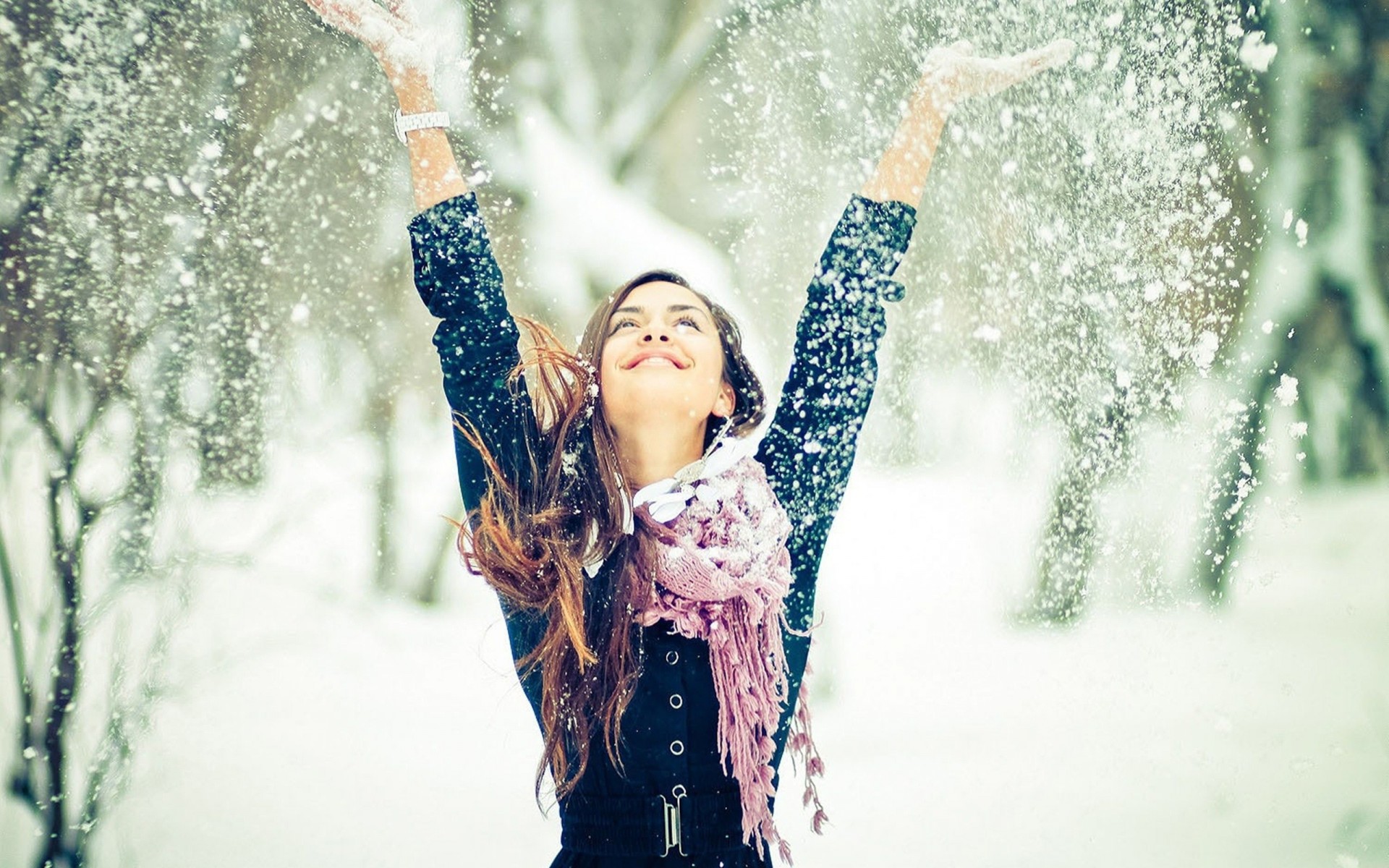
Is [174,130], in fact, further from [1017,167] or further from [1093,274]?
[1093,274]

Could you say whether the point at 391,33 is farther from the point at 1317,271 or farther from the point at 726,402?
the point at 1317,271

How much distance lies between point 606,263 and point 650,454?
4.03ft

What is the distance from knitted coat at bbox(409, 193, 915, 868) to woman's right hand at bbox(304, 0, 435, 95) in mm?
153

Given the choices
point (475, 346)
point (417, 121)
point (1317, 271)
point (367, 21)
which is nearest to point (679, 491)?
point (475, 346)

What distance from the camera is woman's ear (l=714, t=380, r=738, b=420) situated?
1221mm

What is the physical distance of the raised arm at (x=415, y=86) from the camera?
102 cm

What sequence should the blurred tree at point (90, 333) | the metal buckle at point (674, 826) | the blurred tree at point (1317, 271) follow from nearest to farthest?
the metal buckle at point (674, 826) < the blurred tree at point (90, 333) < the blurred tree at point (1317, 271)

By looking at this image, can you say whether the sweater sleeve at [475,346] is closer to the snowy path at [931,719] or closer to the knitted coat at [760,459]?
the knitted coat at [760,459]

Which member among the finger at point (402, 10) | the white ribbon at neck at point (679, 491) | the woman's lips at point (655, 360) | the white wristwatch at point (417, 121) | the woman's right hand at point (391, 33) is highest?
the finger at point (402, 10)

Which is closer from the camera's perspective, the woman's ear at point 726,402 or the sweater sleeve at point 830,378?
the sweater sleeve at point 830,378

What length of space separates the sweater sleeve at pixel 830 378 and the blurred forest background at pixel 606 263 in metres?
0.97

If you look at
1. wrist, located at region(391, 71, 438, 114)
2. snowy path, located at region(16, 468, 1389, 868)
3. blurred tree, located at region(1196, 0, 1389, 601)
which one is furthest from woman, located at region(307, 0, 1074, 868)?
blurred tree, located at region(1196, 0, 1389, 601)

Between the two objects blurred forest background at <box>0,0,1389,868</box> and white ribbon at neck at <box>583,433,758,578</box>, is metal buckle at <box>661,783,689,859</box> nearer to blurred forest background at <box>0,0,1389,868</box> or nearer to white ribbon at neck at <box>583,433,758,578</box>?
white ribbon at neck at <box>583,433,758,578</box>

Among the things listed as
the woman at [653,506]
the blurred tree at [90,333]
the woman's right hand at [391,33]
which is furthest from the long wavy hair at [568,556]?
the blurred tree at [90,333]
